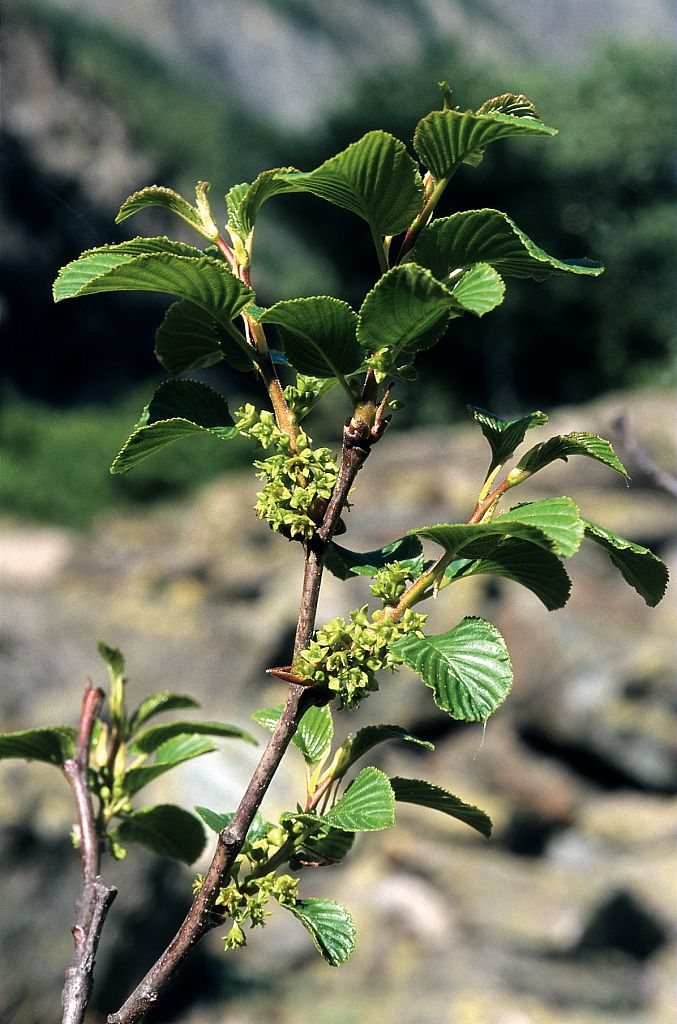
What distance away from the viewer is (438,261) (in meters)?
0.53

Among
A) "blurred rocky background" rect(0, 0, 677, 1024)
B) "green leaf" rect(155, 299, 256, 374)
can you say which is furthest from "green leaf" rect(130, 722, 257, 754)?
"blurred rocky background" rect(0, 0, 677, 1024)

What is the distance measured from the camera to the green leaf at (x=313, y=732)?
0.65m

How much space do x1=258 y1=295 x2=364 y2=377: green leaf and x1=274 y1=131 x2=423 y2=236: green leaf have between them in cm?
5

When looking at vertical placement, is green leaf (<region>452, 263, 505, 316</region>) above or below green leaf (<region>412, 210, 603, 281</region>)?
below

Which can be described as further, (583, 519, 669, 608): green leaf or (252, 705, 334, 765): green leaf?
(252, 705, 334, 765): green leaf

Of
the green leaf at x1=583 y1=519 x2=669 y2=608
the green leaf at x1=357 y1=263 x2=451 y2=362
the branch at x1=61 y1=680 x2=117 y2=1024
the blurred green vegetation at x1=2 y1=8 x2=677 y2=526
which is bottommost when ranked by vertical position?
the branch at x1=61 y1=680 x2=117 y2=1024

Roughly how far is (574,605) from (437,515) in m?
1.15

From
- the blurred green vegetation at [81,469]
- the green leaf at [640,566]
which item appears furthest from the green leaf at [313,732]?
the blurred green vegetation at [81,469]

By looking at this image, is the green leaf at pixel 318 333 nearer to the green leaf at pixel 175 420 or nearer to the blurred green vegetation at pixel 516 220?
the green leaf at pixel 175 420

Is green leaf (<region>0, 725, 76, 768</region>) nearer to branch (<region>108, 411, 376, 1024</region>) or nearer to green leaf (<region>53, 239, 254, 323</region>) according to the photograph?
branch (<region>108, 411, 376, 1024</region>)

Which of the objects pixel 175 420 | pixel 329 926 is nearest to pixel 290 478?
pixel 175 420

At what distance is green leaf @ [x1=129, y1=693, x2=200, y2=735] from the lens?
0.82 metres

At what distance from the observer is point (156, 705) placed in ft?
2.76

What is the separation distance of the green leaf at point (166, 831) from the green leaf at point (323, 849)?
0.57 ft
